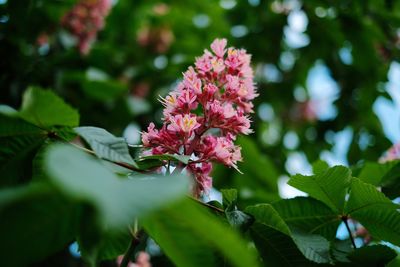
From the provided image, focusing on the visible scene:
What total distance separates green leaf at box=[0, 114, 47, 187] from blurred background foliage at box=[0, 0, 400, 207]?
127cm

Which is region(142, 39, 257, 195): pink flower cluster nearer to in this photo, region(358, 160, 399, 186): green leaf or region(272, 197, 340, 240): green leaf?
region(272, 197, 340, 240): green leaf

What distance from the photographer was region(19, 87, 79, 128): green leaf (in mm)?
1025

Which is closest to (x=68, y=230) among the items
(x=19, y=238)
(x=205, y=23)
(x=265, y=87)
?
(x=19, y=238)

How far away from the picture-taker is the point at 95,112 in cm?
321

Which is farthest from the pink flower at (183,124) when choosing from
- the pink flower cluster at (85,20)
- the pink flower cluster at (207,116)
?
the pink flower cluster at (85,20)

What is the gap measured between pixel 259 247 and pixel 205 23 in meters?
3.14

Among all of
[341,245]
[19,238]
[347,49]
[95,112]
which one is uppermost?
[347,49]

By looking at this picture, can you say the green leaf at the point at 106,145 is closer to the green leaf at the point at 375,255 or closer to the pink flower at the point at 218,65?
the pink flower at the point at 218,65

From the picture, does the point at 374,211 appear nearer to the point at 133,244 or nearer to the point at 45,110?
the point at 133,244

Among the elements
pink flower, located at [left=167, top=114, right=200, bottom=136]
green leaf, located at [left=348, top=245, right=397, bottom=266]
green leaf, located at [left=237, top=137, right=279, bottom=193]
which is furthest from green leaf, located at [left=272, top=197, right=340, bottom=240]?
green leaf, located at [left=237, top=137, right=279, bottom=193]

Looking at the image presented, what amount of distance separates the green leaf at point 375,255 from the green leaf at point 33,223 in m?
0.69

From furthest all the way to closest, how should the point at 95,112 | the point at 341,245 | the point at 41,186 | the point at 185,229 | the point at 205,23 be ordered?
1. the point at 205,23
2. the point at 95,112
3. the point at 341,245
4. the point at 185,229
5. the point at 41,186

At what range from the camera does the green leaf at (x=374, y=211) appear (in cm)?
121

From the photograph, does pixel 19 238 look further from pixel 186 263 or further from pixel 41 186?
pixel 186 263
